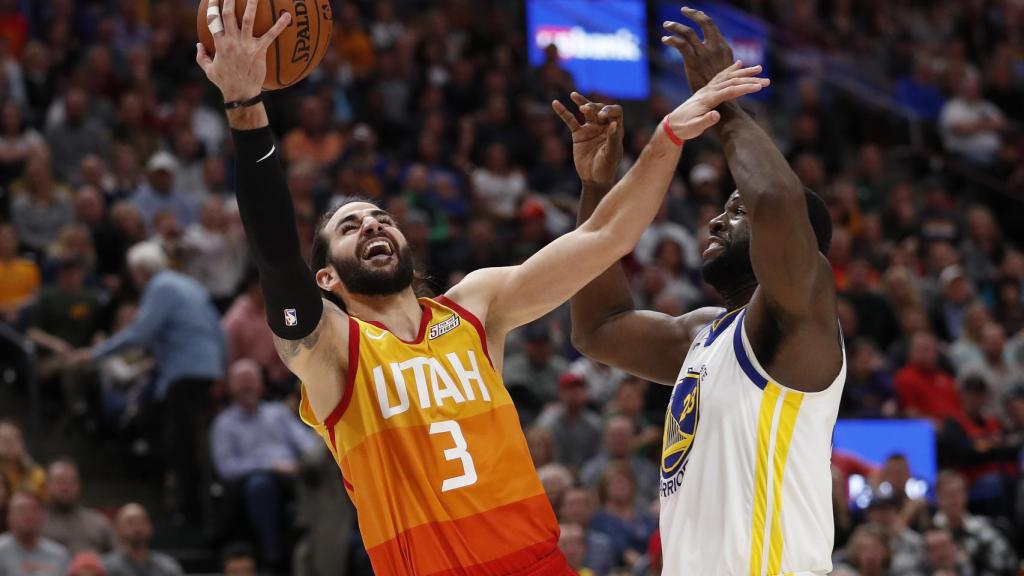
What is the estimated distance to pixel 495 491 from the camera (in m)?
5.09

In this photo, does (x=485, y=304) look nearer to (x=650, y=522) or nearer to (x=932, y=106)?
(x=650, y=522)

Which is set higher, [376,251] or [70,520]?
[376,251]

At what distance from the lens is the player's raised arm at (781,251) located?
188 inches

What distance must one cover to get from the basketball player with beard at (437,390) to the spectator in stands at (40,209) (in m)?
8.59

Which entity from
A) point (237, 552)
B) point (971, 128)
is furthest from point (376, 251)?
point (971, 128)

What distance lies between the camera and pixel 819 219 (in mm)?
5355

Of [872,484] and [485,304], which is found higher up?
[485,304]

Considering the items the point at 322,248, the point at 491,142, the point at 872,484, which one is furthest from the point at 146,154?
the point at 322,248

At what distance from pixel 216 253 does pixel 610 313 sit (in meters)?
7.86

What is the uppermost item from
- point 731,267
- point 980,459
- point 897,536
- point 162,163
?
point 731,267

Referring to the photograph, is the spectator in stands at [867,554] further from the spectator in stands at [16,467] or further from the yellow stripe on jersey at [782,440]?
the yellow stripe on jersey at [782,440]

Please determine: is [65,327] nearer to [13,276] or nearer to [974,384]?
[13,276]

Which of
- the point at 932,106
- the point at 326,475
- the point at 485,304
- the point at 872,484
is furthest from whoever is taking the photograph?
the point at 932,106

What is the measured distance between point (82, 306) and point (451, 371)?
310 inches
